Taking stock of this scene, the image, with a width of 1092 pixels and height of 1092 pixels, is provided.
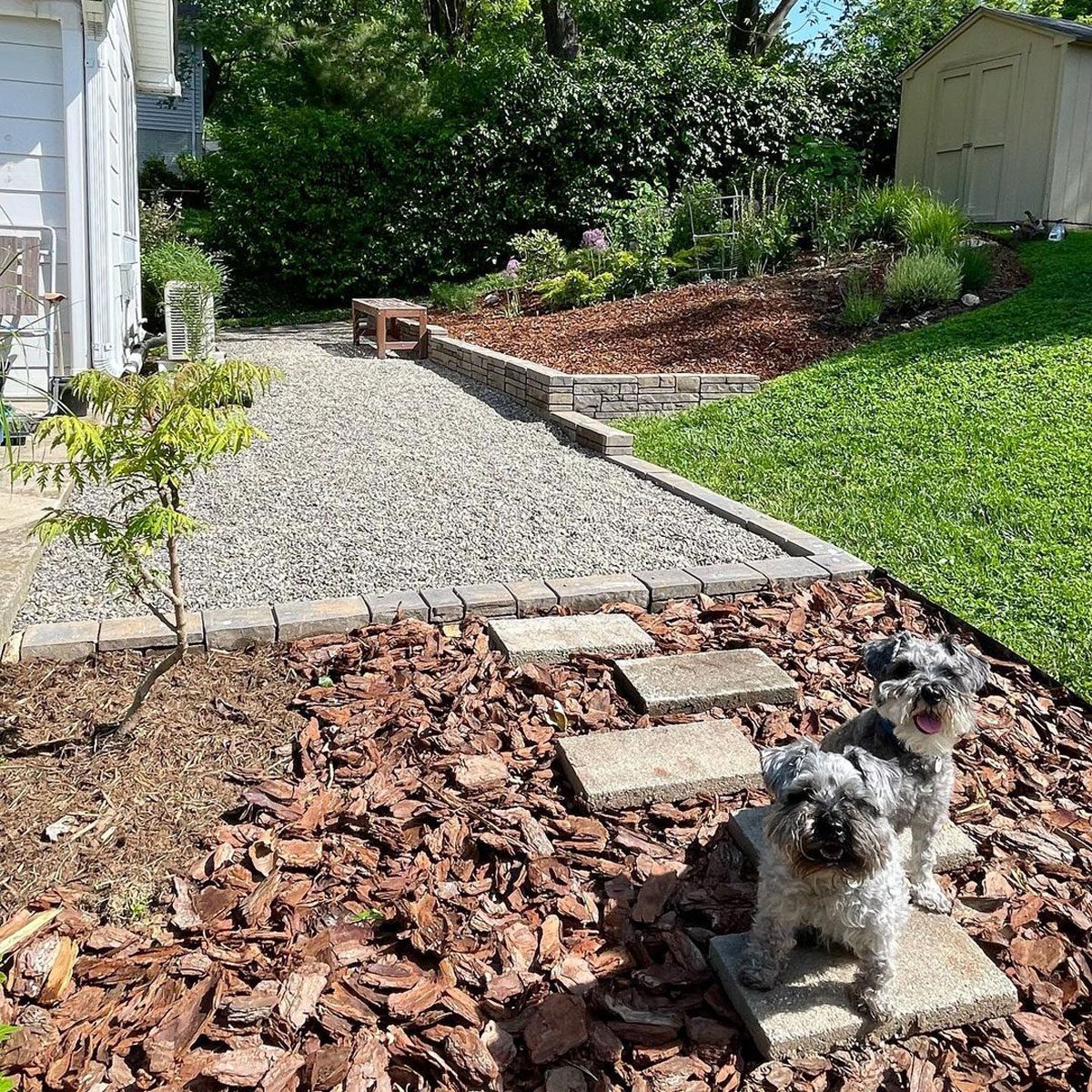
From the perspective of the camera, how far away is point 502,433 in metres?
7.79

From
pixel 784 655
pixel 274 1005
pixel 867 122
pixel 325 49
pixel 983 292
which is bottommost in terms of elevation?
pixel 274 1005

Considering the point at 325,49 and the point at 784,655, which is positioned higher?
the point at 325,49

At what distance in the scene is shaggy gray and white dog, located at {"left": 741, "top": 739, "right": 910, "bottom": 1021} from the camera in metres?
2.06

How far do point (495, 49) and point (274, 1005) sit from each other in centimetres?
2033

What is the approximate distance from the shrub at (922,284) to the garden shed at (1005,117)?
562 centimetres

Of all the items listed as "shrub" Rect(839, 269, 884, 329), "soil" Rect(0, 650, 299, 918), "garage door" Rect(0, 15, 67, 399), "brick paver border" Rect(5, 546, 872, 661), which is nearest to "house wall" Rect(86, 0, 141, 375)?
"garage door" Rect(0, 15, 67, 399)

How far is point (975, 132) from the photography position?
1487cm

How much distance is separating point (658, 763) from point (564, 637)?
922mm

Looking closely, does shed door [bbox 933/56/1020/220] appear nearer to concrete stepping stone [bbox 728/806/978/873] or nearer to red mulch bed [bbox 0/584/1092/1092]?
red mulch bed [bbox 0/584/1092/1092]

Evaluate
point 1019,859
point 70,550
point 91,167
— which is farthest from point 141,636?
point 91,167

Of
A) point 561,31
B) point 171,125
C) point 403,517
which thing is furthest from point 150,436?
point 171,125

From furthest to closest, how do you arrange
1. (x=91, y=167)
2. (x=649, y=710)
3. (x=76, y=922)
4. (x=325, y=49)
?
(x=325, y=49) < (x=91, y=167) < (x=649, y=710) < (x=76, y=922)

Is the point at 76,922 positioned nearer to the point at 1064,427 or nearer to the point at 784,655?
the point at 784,655

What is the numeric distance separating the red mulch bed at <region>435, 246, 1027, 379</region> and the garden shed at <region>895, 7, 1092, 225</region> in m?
3.37
